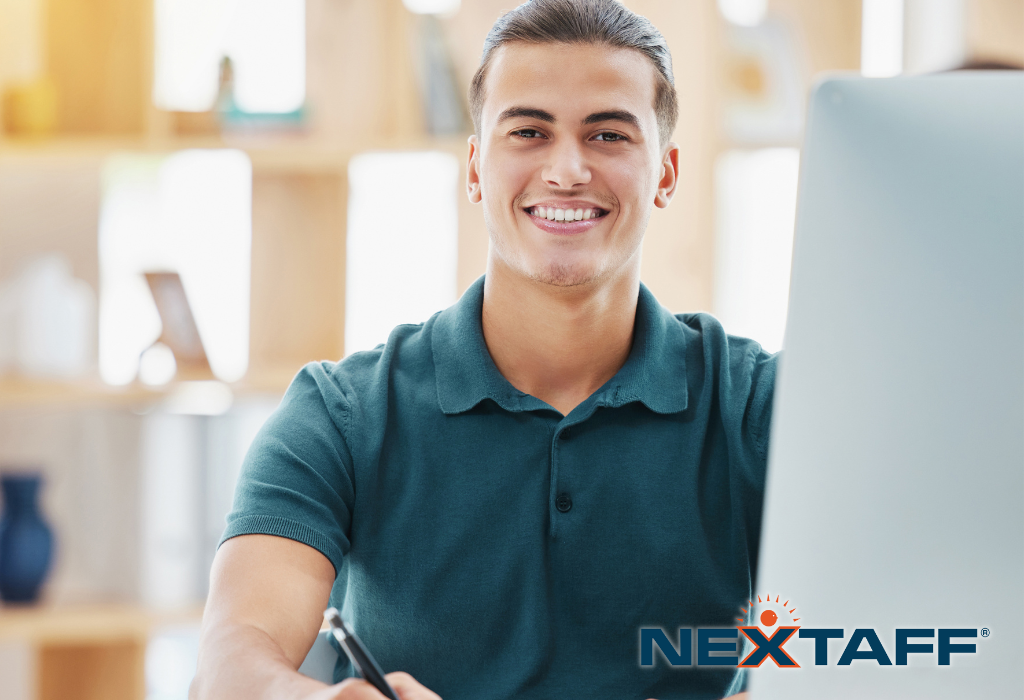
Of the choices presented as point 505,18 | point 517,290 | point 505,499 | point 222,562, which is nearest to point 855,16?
point 505,18

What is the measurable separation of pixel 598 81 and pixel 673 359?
35 centimetres

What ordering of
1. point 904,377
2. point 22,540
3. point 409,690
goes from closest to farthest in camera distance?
point 904,377
point 409,690
point 22,540

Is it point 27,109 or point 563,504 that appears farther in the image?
point 27,109

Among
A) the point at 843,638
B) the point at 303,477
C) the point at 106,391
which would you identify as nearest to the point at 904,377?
the point at 843,638

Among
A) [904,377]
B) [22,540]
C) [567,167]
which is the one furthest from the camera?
[22,540]

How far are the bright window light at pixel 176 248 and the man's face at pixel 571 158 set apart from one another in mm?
1523

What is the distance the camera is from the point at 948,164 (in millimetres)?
556

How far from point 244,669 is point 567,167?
0.66 metres

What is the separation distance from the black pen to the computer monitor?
320mm

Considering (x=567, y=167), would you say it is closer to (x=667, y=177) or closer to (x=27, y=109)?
(x=667, y=177)

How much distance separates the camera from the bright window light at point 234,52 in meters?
2.57

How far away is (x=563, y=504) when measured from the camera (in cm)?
112

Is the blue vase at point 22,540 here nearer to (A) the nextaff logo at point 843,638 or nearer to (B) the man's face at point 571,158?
(B) the man's face at point 571,158

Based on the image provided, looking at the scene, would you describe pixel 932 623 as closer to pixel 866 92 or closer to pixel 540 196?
pixel 866 92
